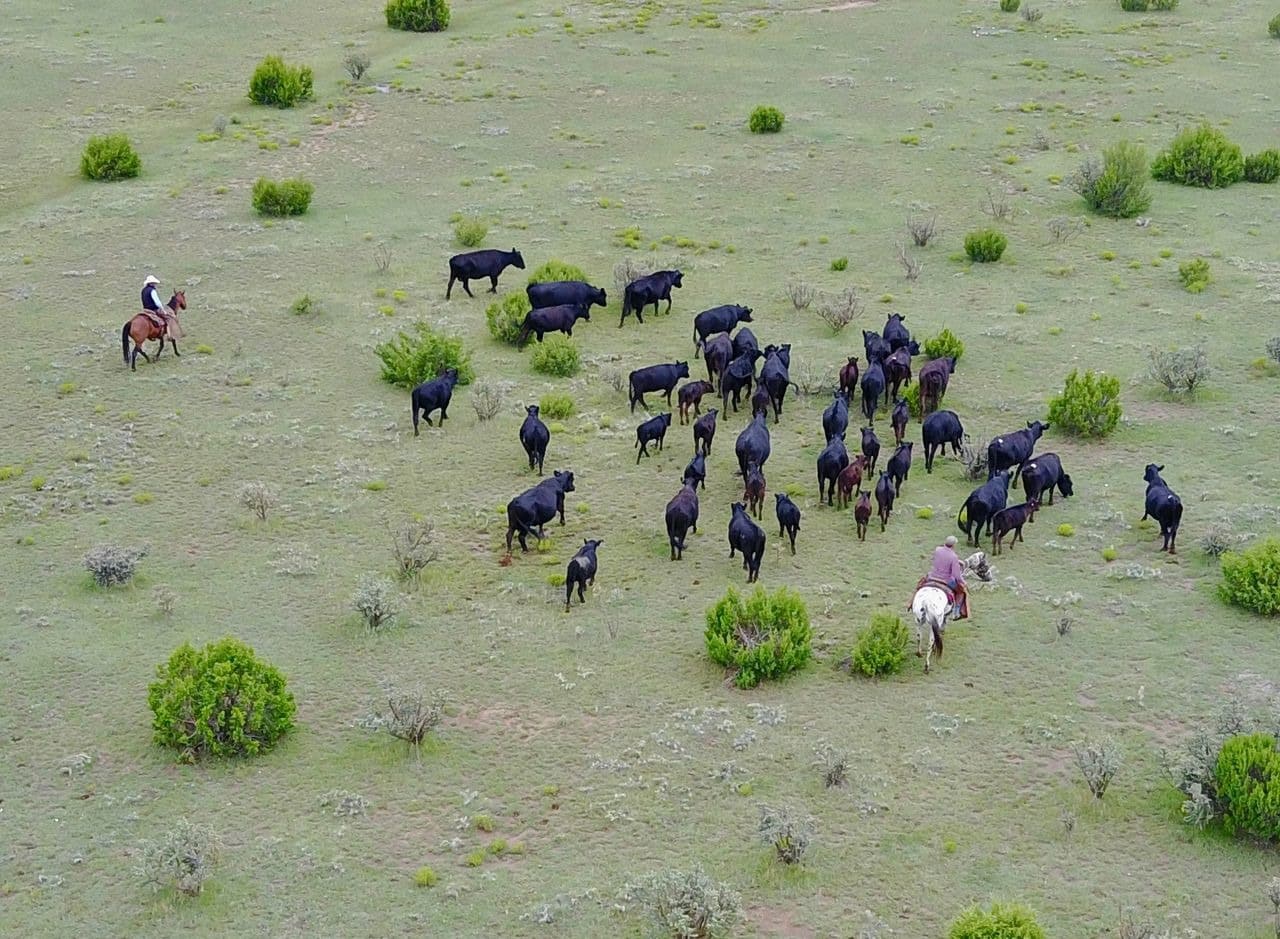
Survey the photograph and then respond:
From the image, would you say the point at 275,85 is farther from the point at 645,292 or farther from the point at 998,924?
the point at 998,924

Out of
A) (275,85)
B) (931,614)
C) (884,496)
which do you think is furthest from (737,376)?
(275,85)

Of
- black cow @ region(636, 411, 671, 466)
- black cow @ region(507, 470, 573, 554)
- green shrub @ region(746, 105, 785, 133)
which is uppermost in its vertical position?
green shrub @ region(746, 105, 785, 133)

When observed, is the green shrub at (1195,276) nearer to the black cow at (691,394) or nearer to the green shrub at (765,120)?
the black cow at (691,394)

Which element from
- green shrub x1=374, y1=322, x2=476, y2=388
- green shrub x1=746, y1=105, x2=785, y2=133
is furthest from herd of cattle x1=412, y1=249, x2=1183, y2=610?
green shrub x1=746, y1=105, x2=785, y2=133

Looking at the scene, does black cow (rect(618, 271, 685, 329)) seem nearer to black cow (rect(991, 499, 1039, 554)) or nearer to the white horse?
black cow (rect(991, 499, 1039, 554))

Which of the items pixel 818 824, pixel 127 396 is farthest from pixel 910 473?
pixel 127 396

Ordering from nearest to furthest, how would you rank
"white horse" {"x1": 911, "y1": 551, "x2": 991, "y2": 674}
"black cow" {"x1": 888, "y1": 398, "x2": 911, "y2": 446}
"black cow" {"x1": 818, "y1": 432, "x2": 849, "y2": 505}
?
"white horse" {"x1": 911, "y1": 551, "x2": 991, "y2": 674} < "black cow" {"x1": 818, "y1": 432, "x2": 849, "y2": 505} < "black cow" {"x1": 888, "y1": 398, "x2": 911, "y2": 446}
